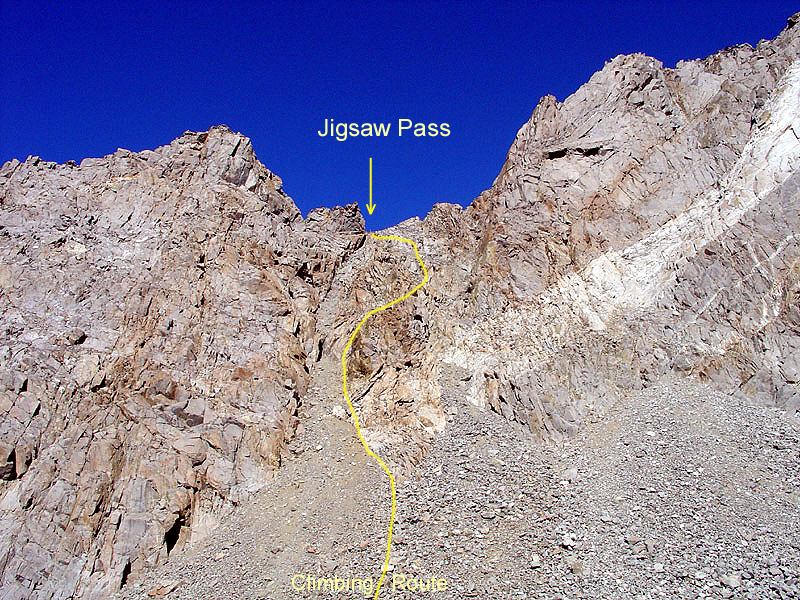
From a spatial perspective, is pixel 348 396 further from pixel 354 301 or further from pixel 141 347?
pixel 141 347

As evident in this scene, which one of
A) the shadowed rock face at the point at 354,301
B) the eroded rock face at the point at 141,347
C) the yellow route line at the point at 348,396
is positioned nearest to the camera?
the yellow route line at the point at 348,396

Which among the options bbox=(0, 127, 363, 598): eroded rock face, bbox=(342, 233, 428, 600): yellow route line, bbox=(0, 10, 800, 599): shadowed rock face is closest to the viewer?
bbox=(342, 233, 428, 600): yellow route line

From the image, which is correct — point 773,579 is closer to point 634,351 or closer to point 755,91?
point 634,351

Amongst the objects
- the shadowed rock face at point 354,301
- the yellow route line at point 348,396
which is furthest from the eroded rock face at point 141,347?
the yellow route line at point 348,396

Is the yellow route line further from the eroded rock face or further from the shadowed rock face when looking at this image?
the eroded rock face

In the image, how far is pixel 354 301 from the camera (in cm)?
3222

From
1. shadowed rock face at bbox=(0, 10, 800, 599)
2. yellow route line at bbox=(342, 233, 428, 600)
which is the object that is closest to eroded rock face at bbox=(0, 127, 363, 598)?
shadowed rock face at bbox=(0, 10, 800, 599)

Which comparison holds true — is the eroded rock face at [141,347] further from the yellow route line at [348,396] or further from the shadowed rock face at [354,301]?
the yellow route line at [348,396]

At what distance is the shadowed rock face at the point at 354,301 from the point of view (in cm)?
2305

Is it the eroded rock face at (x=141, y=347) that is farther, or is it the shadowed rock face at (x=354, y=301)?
the shadowed rock face at (x=354, y=301)

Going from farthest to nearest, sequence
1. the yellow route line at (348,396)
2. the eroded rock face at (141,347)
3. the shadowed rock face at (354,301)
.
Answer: the shadowed rock face at (354,301), the eroded rock face at (141,347), the yellow route line at (348,396)

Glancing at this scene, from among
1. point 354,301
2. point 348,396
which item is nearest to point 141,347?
point 348,396

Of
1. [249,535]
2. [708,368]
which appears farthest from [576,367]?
[249,535]

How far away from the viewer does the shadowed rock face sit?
75.6 feet
